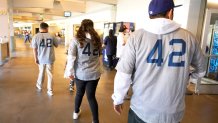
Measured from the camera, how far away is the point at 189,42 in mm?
1361

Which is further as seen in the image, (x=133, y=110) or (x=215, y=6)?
(x=215, y=6)

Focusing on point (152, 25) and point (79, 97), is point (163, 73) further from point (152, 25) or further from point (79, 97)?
point (79, 97)

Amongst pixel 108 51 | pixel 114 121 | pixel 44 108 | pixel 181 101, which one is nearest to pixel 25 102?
pixel 44 108

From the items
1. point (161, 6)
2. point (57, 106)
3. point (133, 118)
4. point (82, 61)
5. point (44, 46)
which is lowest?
point (57, 106)

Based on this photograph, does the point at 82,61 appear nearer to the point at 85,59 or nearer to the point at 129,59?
the point at 85,59

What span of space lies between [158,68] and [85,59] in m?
1.55

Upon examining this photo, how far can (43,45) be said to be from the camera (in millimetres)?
4035

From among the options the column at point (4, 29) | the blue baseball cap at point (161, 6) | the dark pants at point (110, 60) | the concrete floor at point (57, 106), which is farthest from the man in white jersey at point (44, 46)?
the column at point (4, 29)

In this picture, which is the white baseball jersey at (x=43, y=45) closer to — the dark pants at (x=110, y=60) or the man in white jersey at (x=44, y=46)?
the man in white jersey at (x=44, y=46)

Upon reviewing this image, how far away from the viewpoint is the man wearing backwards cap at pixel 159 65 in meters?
1.32

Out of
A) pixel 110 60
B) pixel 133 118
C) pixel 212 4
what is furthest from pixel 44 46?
pixel 212 4

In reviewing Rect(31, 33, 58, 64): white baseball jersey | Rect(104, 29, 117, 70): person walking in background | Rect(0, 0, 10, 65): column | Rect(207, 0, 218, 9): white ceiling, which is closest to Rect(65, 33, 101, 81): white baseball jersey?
Rect(31, 33, 58, 64): white baseball jersey

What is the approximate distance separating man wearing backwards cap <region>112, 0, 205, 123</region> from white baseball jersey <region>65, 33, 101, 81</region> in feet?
4.36

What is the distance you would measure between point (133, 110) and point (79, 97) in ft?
4.99
